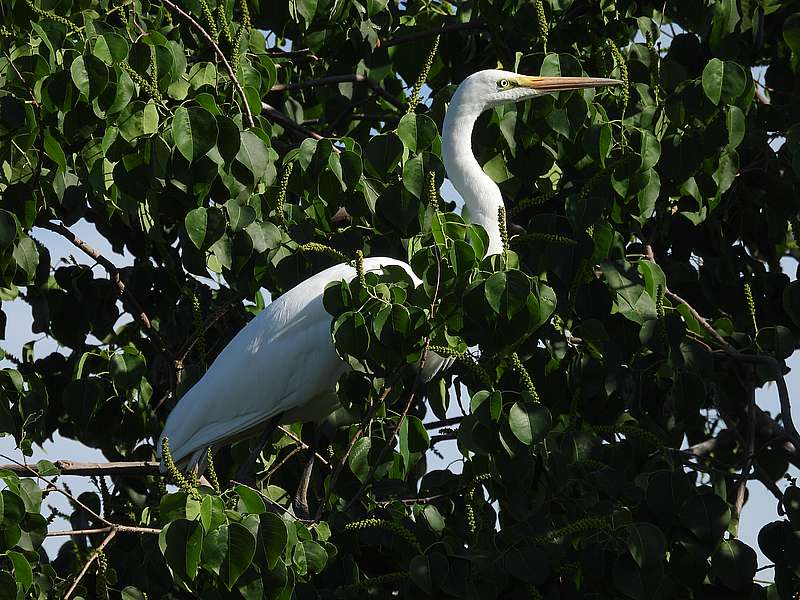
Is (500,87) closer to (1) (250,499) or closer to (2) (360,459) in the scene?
(2) (360,459)

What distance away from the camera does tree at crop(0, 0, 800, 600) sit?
2256 mm

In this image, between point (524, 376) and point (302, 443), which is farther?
point (302, 443)

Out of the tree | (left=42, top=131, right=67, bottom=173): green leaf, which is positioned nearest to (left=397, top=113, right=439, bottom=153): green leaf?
the tree

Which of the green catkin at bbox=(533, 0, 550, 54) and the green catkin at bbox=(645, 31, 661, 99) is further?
the green catkin at bbox=(645, 31, 661, 99)

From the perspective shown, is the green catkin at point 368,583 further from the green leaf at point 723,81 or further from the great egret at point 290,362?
the green leaf at point 723,81

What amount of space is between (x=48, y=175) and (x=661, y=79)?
1530 millimetres

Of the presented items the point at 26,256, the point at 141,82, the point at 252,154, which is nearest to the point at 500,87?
the point at 252,154

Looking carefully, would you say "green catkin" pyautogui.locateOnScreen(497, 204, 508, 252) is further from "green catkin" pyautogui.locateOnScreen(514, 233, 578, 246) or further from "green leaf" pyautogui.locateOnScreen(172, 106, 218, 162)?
"green leaf" pyautogui.locateOnScreen(172, 106, 218, 162)

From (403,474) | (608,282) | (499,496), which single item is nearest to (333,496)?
(403,474)

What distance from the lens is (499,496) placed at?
2.48m

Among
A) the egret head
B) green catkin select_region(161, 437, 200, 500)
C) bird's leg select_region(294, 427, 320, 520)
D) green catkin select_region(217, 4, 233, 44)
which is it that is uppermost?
green catkin select_region(217, 4, 233, 44)

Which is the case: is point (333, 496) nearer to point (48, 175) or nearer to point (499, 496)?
point (499, 496)

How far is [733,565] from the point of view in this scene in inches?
93.0

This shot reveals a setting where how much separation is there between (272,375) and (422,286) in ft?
5.02
